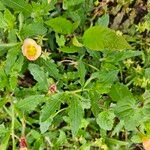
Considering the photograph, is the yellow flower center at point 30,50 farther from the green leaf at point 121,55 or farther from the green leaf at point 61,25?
the green leaf at point 121,55

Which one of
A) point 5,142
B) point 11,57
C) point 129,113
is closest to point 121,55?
point 129,113

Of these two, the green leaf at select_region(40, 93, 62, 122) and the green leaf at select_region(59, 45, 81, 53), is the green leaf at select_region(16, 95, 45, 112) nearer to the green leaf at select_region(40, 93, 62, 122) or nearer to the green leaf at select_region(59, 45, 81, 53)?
the green leaf at select_region(40, 93, 62, 122)

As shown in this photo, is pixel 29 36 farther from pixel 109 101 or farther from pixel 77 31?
pixel 109 101

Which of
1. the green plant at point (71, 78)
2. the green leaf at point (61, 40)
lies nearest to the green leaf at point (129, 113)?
the green plant at point (71, 78)

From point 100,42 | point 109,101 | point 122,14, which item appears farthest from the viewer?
point 122,14

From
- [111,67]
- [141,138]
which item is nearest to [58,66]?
[111,67]

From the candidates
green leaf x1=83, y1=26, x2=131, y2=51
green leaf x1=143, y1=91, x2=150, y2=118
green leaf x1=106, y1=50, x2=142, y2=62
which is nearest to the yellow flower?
green leaf x1=83, y1=26, x2=131, y2=51
